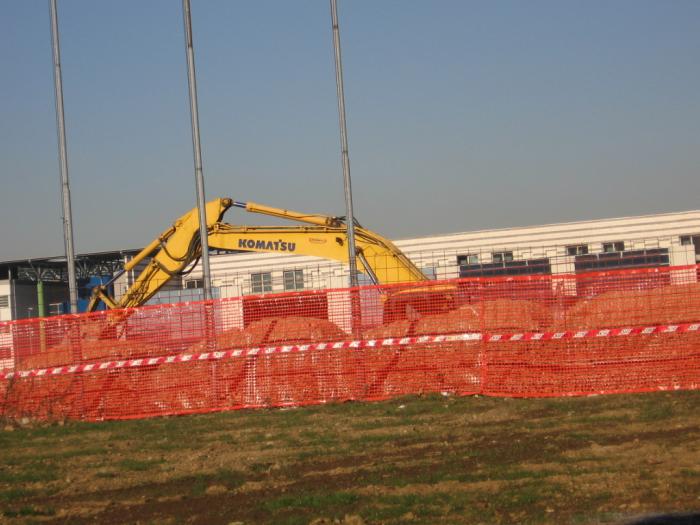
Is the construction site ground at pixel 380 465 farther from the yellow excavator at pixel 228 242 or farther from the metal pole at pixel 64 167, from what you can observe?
the yellow excavator at pixel 228 242

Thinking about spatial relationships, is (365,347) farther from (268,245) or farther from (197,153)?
(268,245)

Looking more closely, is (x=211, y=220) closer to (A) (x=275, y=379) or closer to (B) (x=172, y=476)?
(A) (x=275, y=379)

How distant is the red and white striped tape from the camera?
50.8ft

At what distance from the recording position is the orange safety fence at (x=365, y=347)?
50.8 ft

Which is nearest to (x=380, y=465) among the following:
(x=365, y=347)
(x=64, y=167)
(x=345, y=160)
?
(x=365, y=347)

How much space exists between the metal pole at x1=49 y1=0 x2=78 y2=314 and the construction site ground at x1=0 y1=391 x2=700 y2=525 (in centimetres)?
450

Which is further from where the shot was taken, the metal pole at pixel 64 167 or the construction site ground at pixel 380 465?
the metal pole at pixel 64 167

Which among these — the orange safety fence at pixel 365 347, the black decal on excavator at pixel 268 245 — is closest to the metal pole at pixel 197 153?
the orange safety fence at pixel 365 347

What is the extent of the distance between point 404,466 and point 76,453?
5.08 metres

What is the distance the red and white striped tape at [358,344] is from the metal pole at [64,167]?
264cm

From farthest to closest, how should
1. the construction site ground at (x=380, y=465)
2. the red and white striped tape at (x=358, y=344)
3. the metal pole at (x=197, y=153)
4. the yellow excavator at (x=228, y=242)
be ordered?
1. the yellow excavator at (x=228, y=242)
2. the metal pole at (x=197, y=153)
3. the red and white striped tape at (x=358, y=344)
4. the construction site ground at (x=380, y=465)

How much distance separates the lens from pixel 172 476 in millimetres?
10672

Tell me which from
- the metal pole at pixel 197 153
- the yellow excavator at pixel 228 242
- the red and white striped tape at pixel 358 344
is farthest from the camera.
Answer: the yellow excavator at pixel 228 242

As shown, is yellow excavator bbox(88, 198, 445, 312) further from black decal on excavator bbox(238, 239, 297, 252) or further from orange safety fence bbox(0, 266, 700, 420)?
orange safety fence bbox(0, 266, 700, 420)
